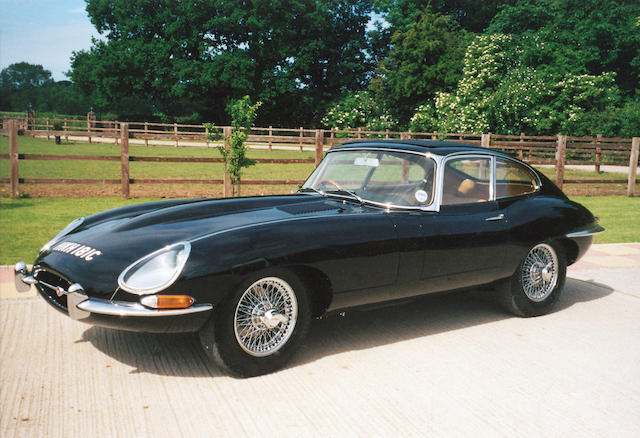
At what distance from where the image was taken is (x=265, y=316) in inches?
145

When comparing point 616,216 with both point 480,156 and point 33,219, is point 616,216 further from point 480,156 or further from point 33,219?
point 33,219

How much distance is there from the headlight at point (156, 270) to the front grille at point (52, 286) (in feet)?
1.70

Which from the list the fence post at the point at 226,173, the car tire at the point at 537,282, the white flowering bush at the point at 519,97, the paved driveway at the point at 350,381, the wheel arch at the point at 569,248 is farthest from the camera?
the white flowering bush at the point at 519,97

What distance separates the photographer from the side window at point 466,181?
4.70m

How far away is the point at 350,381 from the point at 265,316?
2.24ft

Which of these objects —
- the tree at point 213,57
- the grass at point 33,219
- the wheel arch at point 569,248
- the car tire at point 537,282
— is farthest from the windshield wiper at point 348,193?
the tree at point 213,57

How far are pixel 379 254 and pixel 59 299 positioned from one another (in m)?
2.12

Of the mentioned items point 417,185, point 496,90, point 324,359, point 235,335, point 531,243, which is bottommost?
point 324,359

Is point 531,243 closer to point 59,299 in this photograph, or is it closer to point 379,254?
point 379,254

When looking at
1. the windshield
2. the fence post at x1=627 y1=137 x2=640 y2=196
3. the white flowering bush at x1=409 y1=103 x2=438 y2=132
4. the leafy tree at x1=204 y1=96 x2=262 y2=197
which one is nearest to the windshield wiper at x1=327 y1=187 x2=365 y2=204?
the windshield

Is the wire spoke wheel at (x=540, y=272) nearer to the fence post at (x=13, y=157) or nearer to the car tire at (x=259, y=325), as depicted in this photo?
the car tire at (x=259, y=325)

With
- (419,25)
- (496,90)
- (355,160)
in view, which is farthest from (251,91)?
(355,160)

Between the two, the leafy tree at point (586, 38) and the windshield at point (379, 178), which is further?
the leafy tree at point (586, 38)

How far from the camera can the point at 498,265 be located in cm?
482
